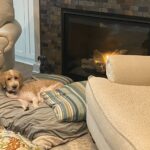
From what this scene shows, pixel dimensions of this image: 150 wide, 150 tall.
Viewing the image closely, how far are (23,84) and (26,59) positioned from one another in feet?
Answer: 4.02

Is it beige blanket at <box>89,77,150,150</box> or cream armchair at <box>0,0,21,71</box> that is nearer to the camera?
beige blanket at <box>89,77,150,150</box>

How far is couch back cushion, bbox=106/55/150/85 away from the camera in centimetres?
177

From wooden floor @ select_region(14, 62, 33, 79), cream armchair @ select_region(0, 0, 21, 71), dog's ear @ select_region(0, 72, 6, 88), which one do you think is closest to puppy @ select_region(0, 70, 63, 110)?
dog's ear @ select_region(0, 72, 6, 88)

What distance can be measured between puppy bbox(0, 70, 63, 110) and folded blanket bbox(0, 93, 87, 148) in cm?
9

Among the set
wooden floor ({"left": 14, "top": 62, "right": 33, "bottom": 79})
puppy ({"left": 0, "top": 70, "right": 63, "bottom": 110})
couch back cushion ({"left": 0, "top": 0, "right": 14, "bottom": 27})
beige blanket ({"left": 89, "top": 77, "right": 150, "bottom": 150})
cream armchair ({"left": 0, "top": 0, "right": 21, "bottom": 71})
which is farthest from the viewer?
wooden floor ({"left": 14, "top": 62, "right": 33, "bottom": 79})

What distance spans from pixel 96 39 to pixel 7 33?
0.79 metres

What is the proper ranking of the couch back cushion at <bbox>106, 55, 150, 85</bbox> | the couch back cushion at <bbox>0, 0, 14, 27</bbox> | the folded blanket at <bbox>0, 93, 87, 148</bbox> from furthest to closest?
the couch back cushion at <bbox>0, 0, 14, 27</bbox>
the folded blanket at <bbox>0, 93, 87, 148</bbox>
the couch back cushion at <bbox>106, 55, 150, 85</bbox>

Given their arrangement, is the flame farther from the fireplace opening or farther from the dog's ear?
the dog's ear

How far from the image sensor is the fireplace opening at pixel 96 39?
266cm

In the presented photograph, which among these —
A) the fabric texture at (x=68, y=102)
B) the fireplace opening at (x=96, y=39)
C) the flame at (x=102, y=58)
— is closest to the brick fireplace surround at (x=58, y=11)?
the fireplace opening at (x=96, y=39)

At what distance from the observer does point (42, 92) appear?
2.28m

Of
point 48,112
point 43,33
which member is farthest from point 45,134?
point 43,33

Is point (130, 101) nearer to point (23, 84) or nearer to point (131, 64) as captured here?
point (131, 64)

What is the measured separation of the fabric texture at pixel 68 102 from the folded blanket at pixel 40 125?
40 mm
